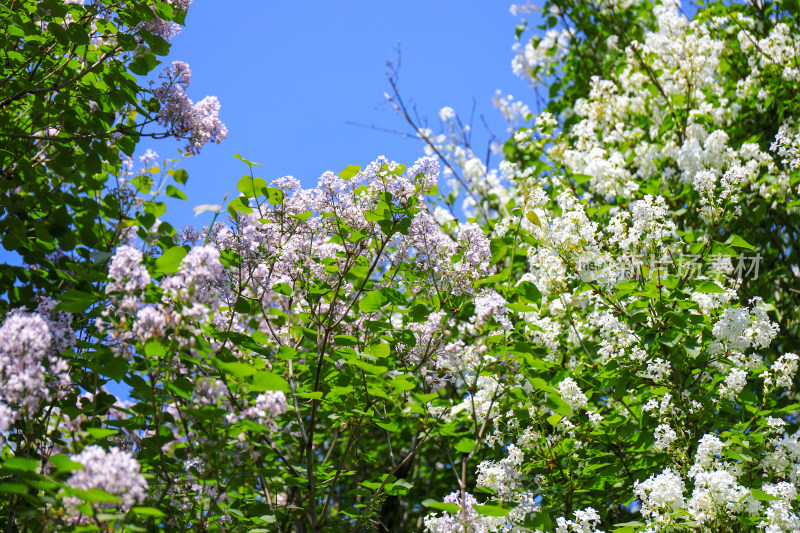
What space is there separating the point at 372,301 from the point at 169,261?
111 cm

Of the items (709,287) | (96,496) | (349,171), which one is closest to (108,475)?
(96,496)

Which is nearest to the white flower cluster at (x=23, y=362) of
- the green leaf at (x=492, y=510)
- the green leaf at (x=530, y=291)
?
the green leaf at (x=492, y=510)

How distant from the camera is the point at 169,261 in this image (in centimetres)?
252

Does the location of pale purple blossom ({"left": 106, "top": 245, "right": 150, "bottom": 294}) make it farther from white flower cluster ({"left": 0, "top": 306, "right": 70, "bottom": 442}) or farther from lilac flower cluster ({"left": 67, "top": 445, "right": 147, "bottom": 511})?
lilac flower cluster ({"left": 67, "top": 445, "right": 147, "bottom": 511})

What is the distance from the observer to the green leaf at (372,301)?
3.21 m

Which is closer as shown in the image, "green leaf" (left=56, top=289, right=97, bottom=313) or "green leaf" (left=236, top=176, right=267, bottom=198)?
"green leaf" (left=56, top=289, right=97, bottom=313)

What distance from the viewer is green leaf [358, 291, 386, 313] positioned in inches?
127

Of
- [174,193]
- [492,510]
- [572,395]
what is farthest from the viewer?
[572,395]

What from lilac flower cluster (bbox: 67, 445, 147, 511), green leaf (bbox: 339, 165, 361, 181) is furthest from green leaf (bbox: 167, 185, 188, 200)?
lilac flower cluster (bbox: 67, 445, 147, 511)

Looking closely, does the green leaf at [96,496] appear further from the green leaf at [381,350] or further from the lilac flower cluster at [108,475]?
the green leaf at [381,350]

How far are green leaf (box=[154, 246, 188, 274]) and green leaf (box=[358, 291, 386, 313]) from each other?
1.03m

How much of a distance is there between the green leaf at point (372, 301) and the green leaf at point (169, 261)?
1025 mm

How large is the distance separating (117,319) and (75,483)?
85 centimetres

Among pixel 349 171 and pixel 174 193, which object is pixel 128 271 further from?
pixel 349 171
